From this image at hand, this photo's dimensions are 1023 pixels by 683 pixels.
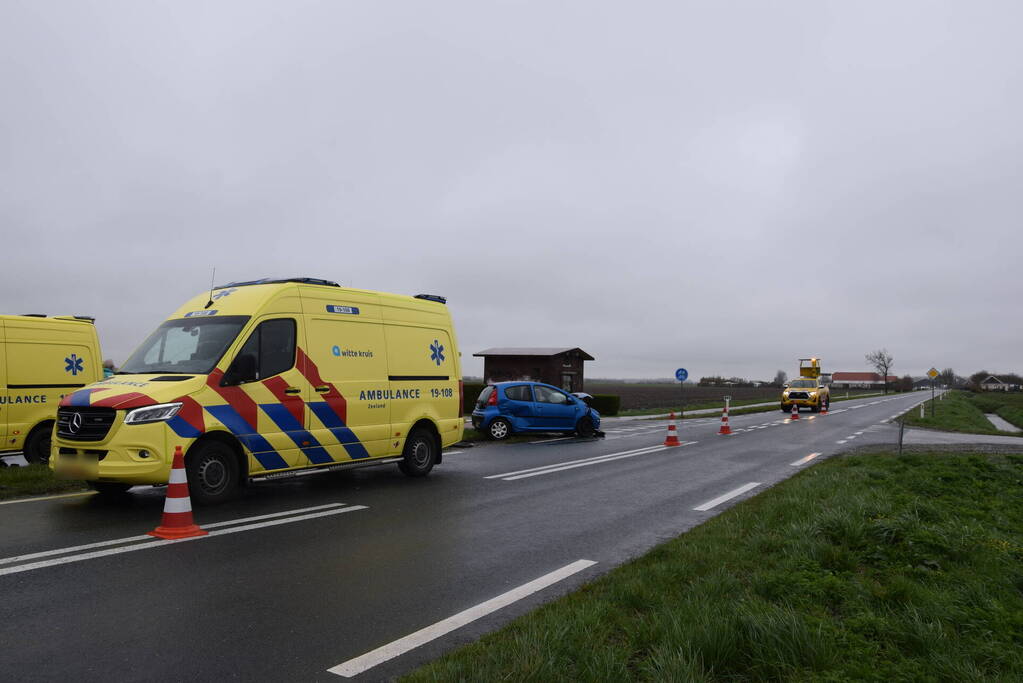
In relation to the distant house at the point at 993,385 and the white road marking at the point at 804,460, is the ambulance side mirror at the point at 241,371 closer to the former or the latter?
the white road marking at the point at 804,460

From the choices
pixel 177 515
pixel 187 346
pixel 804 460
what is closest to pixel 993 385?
pixel 804 460

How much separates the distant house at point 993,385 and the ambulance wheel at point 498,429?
161 meters

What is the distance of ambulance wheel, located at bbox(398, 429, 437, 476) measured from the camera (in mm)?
10312

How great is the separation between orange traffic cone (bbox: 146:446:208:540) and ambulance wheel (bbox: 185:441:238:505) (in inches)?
39.6

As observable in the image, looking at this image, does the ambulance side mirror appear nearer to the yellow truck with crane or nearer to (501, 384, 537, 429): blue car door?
(501, 384, 537, 429): blue car door

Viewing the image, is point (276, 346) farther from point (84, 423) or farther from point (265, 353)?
point (84, 423)

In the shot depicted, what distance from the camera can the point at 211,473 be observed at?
25.1 ft

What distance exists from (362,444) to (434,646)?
586cm

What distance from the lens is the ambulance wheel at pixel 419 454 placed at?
10312 millimetres

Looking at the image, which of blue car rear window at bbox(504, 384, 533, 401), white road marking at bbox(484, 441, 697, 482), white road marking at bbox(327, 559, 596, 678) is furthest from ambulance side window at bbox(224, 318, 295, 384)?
blue car rear window at bbox(504, 384, 533, 401)

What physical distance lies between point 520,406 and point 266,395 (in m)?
10.0

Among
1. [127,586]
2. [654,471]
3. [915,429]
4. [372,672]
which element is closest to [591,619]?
[372,672]

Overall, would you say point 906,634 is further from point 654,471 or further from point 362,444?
point 654,471

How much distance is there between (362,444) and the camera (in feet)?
30.9
